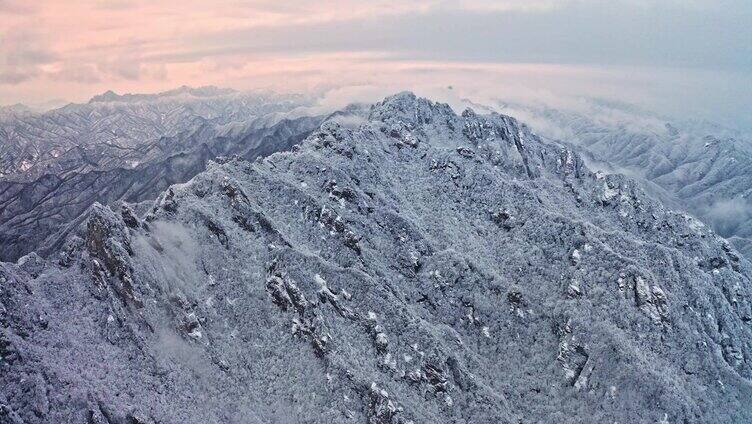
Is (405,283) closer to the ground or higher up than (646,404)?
higher up

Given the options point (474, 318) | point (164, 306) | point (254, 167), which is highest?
point (254, 167)

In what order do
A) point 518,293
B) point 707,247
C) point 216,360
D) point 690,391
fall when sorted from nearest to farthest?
point 216,360
point 690,391
point 518,293
point 707,247

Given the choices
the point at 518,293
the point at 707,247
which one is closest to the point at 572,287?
the point at 518,293

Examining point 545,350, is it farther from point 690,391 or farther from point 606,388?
point 690,391

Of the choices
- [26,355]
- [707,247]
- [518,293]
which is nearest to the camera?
[26,355]

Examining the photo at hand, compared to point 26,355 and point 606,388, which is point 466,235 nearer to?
point 606,388

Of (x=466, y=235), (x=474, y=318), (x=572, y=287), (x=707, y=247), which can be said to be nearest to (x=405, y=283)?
(x=474, y=318)

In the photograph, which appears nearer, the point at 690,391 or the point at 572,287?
the point at 690,391
